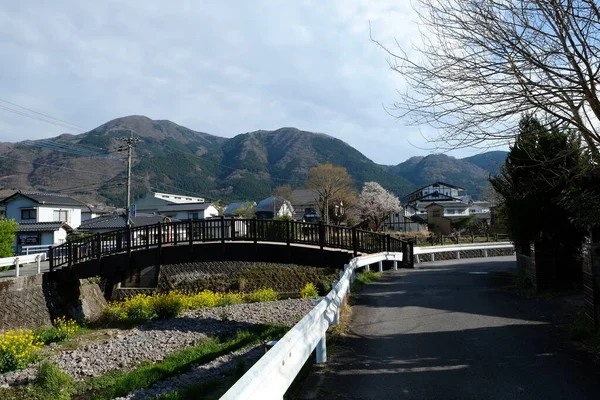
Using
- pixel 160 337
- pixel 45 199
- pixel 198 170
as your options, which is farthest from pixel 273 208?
pixel 198 170

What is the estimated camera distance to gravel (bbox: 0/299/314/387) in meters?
10.4

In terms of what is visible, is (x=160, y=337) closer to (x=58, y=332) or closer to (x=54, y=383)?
(x=54, y=383)

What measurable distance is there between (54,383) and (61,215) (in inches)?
1682

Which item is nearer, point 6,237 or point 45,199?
point 6,237

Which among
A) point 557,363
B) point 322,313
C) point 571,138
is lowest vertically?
point 557,363

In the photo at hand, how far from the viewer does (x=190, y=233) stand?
53.6 ft

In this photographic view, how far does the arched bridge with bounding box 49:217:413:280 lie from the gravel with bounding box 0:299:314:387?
1831 millimetres

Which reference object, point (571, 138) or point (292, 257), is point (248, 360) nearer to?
point (292, 257)

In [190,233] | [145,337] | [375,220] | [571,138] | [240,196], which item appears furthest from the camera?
[240,196]

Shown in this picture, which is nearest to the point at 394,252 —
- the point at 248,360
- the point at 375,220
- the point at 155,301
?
the point at 155,301

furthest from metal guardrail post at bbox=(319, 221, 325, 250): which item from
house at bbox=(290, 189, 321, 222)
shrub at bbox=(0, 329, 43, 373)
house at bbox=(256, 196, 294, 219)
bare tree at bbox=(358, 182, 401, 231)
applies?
house at bbox=(290, 189, 321, 222)

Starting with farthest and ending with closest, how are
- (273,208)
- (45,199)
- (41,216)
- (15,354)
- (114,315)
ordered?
(273,208)
(45,199)
(41,216)
(114,315)
(15,354)

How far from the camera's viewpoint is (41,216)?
44438 mm

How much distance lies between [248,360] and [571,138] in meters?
7.48
